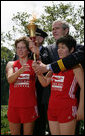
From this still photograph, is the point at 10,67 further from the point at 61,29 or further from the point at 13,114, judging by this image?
the point at 61,29

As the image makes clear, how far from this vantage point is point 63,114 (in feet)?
11.0

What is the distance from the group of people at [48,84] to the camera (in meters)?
3.37

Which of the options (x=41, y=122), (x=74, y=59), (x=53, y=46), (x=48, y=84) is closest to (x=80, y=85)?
(x=74, y=59)

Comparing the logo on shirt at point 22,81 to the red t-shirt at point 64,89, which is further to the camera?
the logo on shirt at point 22,81

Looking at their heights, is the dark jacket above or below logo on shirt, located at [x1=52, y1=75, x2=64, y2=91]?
above

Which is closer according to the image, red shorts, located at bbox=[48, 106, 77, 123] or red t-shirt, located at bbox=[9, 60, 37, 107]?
red shorts, located at bbox=[48, 106, 77, 123]

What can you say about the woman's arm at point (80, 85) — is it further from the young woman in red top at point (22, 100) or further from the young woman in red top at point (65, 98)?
the young woman in red top at point (22, 100)

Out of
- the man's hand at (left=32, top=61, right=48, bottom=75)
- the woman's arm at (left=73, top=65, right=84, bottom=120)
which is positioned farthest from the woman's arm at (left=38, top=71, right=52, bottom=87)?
the woman's arm at (left=73, top=65, right=84, bottom=120)

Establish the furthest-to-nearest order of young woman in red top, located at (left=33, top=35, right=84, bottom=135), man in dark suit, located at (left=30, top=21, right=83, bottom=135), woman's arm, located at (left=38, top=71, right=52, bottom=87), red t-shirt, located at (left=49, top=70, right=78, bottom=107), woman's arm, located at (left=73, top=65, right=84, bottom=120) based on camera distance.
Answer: man in dark suit, located at (left=30, top=21, right=83, bottom=135), woman's arm, located at (left=38, top=71, right=52, bottom=87), red t-shirt, located at (left=49, top=70, right=78, bottom=107), young woman in red top, located at (left=33, top=35, right=84, bottom=135), woman's arm, located at (left=73, top=65, right=84, bottom=120)

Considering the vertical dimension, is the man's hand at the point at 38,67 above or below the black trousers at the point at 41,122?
above

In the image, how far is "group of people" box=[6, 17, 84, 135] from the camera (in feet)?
11.0

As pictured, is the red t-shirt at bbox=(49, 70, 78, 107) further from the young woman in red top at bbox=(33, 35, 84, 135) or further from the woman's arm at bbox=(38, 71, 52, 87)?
the woman's arm at bbox=(38, 71, 52, 87)

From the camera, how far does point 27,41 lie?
4.03 m

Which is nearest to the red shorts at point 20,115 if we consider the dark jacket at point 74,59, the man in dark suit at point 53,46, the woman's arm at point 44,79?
the woman's arm at point 44,79
